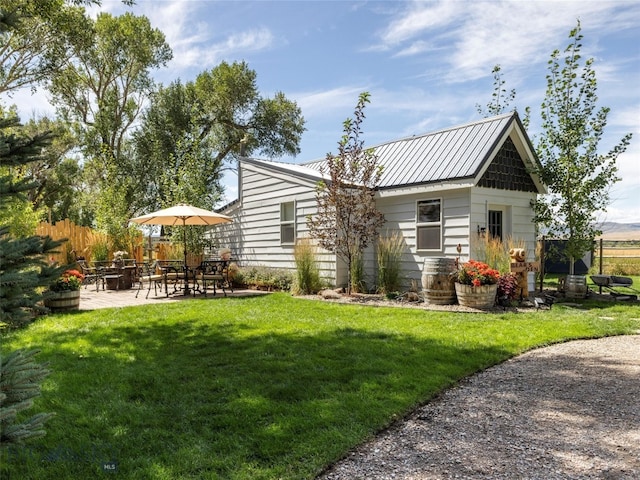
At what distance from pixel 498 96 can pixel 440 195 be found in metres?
9.75

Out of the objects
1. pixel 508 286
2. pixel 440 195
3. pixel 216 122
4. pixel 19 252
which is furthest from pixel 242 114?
pixel 19 252

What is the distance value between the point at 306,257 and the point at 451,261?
3470mm

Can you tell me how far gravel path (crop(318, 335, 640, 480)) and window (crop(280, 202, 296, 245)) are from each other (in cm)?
→ 817

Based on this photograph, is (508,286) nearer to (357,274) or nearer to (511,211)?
(511,211)

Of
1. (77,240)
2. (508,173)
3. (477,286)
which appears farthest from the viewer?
(77,240)

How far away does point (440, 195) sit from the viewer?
1009cm

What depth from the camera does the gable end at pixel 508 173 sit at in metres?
10.0

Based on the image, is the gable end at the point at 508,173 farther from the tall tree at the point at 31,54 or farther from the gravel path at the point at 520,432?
the tall tree at the point at 31,54

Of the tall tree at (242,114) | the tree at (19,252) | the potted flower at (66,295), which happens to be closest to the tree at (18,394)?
the tree at (19,252)

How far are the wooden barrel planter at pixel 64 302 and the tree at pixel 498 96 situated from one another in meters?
15.8

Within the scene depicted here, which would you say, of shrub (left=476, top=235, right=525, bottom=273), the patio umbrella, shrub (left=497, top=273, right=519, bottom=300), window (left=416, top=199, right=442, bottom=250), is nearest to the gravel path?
shrub (left=497, top=273, right=519, bottom=300)

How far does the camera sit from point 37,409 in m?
3.59

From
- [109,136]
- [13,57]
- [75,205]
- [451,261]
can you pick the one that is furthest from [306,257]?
[75,205]

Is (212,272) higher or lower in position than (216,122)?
lower
